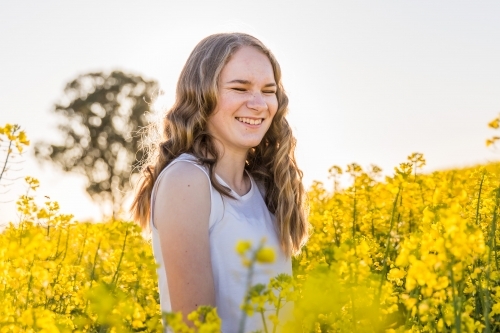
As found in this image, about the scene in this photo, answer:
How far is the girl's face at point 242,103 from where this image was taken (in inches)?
128

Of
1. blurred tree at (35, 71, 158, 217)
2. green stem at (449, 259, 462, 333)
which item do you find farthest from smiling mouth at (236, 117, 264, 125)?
blurred tree at (35, 71, 158, 217)

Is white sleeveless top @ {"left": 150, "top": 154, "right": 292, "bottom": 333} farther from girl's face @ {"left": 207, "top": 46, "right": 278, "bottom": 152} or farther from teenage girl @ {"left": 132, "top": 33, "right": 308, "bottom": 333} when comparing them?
girl's face @ {"left": 207, "top": 46, "right": 278, "bottom": 152}

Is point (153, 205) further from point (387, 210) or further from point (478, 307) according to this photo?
point (387, 210)

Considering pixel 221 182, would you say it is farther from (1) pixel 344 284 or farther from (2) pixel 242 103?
(1) pixel 344 284

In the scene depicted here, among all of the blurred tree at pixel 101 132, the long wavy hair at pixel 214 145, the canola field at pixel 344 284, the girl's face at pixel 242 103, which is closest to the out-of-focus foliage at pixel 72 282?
the canola field at pixel 344 284

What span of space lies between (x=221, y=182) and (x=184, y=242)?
0.45 metres

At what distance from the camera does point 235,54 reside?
3.32 meters

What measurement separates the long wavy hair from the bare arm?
0.24 meters

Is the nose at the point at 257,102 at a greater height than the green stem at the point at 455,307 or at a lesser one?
greater

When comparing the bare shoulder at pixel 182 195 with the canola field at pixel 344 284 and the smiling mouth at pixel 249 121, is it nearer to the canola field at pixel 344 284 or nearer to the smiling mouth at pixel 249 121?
the canola field at pixel 344 284

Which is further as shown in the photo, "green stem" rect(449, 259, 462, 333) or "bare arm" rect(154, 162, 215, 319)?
"bare arm" rect(154, 162, 215, 319)

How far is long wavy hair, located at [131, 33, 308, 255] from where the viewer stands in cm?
327

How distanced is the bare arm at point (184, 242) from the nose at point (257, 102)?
50 centimetres

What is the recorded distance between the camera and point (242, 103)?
3238mm
